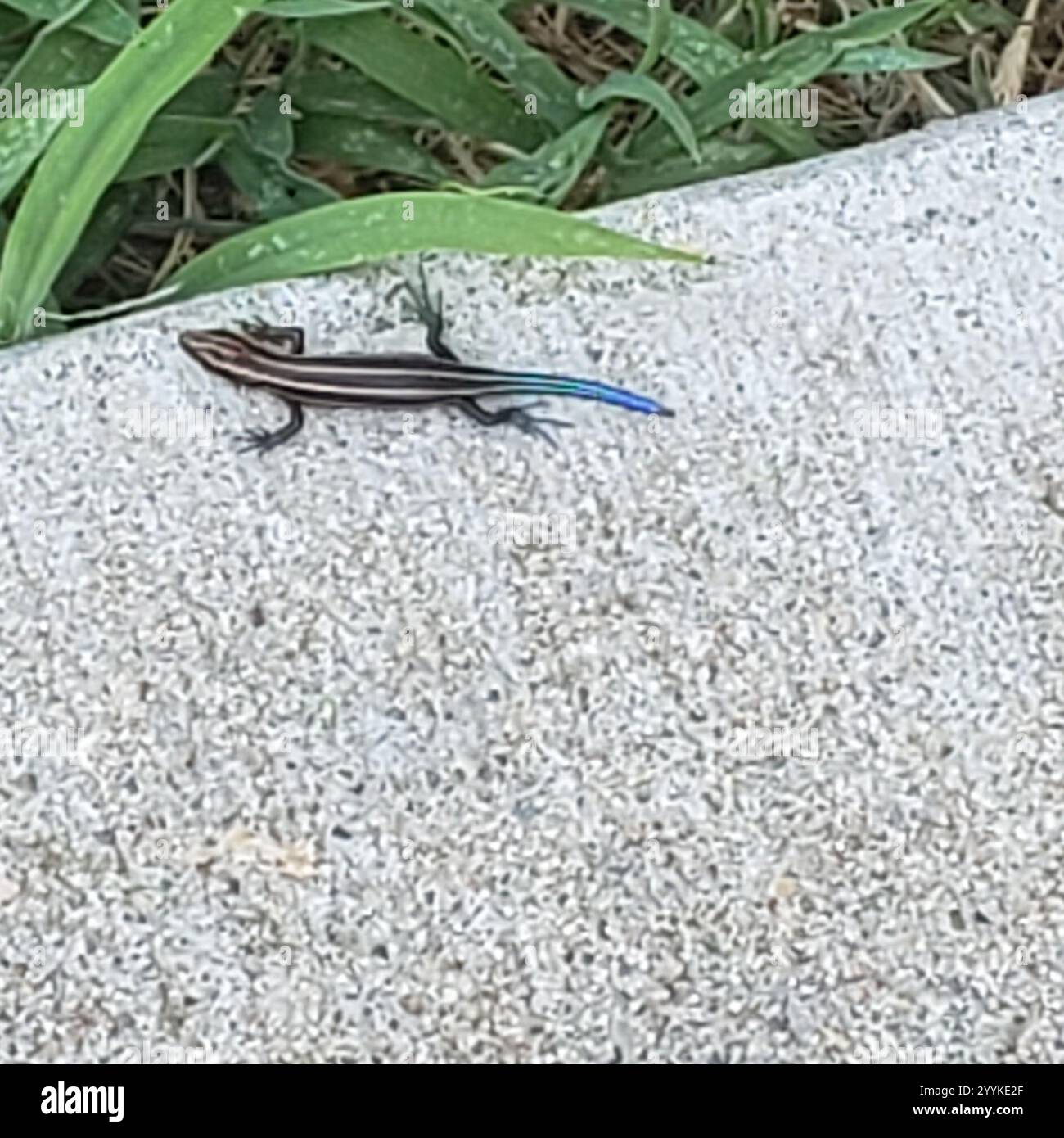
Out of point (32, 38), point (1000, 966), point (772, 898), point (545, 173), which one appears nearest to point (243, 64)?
point (32, 38)

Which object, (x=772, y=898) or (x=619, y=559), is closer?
(x=772, y=898)

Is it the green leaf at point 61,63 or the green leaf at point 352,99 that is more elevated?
the green leaf at point 61,63

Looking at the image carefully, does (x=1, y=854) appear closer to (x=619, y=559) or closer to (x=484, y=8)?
(x=619, y=559)

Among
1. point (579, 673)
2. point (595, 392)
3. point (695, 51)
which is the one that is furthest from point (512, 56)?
point (579, 673)

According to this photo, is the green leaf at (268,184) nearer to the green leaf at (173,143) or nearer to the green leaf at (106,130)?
the green leaf at (173,143)

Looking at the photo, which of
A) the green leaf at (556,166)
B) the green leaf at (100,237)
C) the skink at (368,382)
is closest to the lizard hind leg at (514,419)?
the skink at (368,382)

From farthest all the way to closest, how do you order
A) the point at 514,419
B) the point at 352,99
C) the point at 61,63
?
1. the point at 352,99
2. the point at 61,63
3. the point at 514,419

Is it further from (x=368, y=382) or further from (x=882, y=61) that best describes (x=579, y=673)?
(x=882, y=61)
